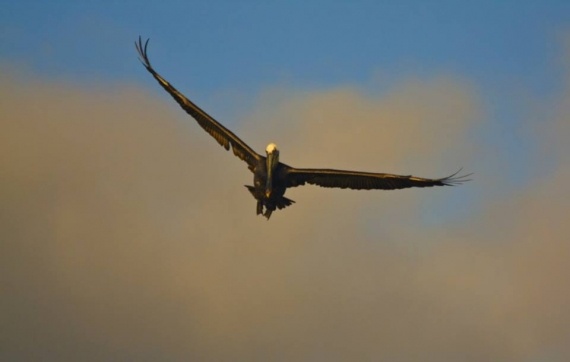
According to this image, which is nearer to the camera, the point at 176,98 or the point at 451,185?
the point at 451,185

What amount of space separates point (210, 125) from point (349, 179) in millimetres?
5987

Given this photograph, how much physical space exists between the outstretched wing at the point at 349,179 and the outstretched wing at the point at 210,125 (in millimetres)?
1684

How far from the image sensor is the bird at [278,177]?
6525 centimetres

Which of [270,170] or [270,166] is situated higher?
[270,166]

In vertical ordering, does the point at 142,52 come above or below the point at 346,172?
above

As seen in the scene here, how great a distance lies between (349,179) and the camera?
218 feet

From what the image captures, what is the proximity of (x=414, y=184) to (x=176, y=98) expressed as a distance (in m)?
10.3

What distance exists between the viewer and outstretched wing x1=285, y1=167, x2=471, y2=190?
6525 centimetres

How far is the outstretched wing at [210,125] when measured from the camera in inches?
2635

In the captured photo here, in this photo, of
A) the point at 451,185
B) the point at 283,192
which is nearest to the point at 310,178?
the point at 283,192

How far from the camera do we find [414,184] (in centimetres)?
6525

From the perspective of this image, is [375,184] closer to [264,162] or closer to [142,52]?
[264,162]

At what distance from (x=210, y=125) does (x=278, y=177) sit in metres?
4.16

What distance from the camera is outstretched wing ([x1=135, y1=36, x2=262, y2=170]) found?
66.9m
